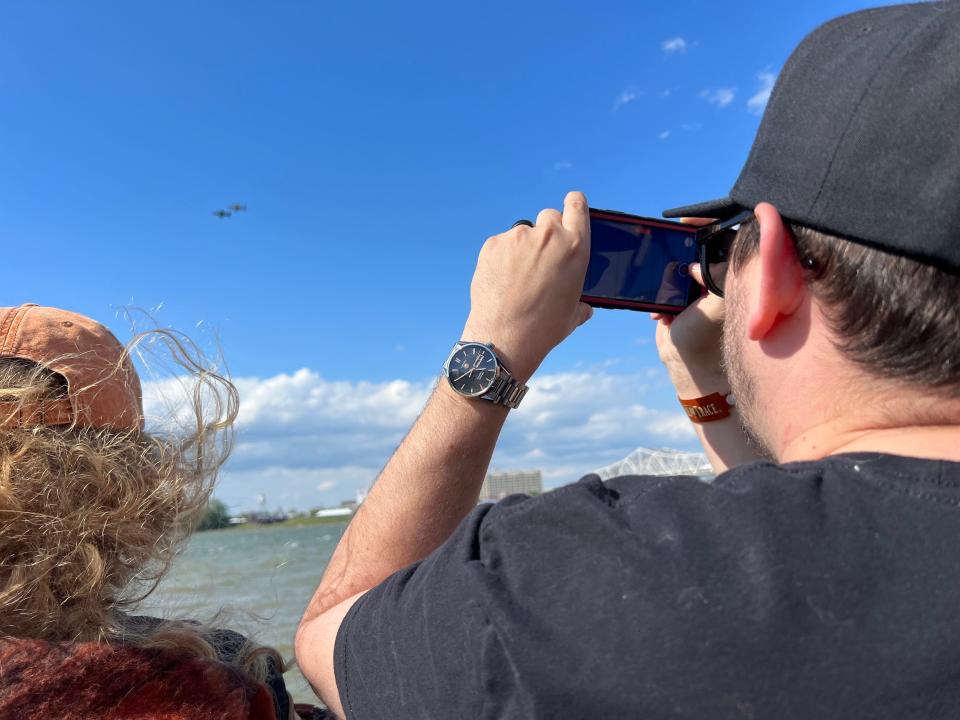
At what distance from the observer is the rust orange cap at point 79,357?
157cm

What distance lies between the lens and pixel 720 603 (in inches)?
34.9

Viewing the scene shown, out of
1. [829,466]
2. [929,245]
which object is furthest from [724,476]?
[929,245]

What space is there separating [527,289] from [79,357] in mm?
872

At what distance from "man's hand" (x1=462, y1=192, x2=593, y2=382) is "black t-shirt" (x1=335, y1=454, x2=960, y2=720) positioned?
48cm

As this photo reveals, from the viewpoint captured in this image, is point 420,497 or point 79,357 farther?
point 79,357

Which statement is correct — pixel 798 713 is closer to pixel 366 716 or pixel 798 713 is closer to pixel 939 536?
pixel 939 536

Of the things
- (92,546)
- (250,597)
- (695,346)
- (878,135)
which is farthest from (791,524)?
(250,597)

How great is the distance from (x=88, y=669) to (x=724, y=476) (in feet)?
3.26

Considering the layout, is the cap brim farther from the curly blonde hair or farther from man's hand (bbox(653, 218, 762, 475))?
the curly blonde hair

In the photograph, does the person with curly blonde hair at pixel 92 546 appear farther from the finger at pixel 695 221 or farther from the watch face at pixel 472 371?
the finger at pixel 695 221

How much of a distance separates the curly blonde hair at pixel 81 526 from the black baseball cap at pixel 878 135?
4.08 ft

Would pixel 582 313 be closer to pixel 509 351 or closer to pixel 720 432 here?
pixel 509 351

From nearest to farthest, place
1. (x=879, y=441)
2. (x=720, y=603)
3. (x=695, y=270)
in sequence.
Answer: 1. (x=720, y=603)
2. (x=879, y=441)
3. (x=695, y=270)

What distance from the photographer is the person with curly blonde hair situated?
129cm
